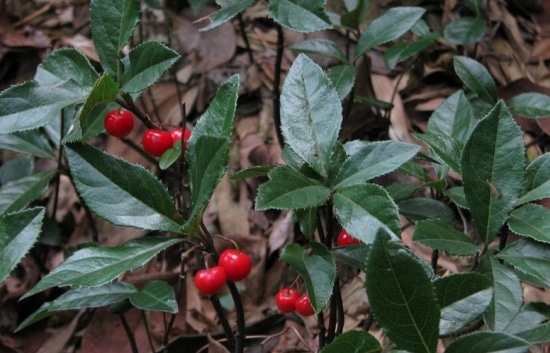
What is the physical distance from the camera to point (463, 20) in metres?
2.05

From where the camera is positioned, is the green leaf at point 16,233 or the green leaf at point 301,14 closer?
the green leaf at point 16,233

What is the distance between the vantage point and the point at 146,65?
1218mm

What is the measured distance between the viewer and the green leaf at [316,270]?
0.99 metres

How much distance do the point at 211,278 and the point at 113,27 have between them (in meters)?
0.50

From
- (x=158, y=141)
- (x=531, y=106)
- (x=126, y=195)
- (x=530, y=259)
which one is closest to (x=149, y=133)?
(x=158, y=141)

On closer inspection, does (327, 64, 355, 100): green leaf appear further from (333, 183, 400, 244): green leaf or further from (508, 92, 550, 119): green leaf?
(333, 183, 400, 244): green leaf

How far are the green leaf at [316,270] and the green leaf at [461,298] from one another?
0.16m

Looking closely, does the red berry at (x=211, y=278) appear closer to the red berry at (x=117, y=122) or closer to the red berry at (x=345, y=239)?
the red berry at (x=345, y=239)

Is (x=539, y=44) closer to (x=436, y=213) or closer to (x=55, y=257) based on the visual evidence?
(x=436, y=213)

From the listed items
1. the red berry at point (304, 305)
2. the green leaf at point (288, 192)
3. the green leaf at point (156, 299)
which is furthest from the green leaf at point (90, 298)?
the green leaf at point (288, 192)

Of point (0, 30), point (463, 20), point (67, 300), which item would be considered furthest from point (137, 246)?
point (0, 30)

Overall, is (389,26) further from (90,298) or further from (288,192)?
(90,298)

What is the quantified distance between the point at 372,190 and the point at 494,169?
243 mm

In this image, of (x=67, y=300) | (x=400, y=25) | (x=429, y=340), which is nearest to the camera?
(x=429, y=340)
